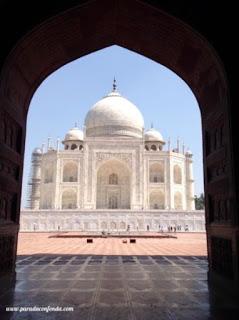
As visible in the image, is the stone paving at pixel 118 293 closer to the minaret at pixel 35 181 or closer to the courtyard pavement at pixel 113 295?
the courtyard pavement at pixel 113 295

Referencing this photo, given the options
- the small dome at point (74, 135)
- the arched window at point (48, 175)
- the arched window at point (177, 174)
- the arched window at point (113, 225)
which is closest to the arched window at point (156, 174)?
the arched window at point (177, 174)

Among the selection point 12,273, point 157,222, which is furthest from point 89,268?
point 157,222

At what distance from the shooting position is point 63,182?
3484 centimetres

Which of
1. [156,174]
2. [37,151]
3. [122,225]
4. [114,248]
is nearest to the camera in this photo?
[114,248]

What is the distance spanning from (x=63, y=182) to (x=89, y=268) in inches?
1123

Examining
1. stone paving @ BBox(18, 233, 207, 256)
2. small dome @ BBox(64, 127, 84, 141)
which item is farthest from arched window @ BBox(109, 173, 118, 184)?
stone paving @ BBox(18, 233, 207, 256)

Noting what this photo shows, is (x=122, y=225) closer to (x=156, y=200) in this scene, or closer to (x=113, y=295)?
(x=156, y=200)

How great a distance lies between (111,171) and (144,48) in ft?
103

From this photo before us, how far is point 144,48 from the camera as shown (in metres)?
6.64

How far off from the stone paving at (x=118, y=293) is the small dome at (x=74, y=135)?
33688 mm

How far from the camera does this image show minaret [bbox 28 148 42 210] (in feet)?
121

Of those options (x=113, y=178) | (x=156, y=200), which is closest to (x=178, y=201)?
(x=156, y=200)

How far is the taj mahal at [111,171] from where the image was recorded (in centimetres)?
3434

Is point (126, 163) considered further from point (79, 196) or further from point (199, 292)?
point (199, 292)
